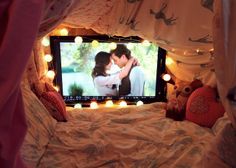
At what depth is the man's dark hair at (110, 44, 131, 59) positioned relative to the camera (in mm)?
2342

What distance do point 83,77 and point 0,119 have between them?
1.66 m

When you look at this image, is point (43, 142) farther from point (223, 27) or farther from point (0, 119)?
point (223, 27)

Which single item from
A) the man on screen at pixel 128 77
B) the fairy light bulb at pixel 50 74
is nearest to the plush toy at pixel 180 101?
the man on screen at pixel 128 77

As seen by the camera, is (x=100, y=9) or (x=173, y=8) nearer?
(x=173, y=8)

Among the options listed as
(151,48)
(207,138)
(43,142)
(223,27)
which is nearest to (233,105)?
(223,27)

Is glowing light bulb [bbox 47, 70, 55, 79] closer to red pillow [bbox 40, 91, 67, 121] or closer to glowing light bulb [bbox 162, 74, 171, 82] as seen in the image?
red pillow [bbox 40, 91, 67, 121]

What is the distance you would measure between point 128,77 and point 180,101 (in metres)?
0.48

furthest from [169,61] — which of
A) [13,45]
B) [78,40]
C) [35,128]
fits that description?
[13,45]

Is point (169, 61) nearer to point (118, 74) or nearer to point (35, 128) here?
point (118, 74)

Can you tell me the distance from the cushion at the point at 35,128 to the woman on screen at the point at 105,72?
1.83 feet

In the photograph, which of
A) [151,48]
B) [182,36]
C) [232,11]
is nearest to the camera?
[232,11]

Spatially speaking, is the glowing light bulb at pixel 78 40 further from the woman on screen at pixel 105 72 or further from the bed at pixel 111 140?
the bed at pixel 111 140

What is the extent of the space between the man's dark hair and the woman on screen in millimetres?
44

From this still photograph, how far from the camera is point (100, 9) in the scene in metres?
1.88
